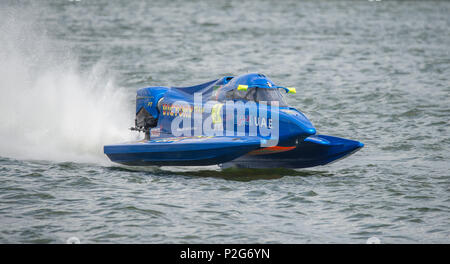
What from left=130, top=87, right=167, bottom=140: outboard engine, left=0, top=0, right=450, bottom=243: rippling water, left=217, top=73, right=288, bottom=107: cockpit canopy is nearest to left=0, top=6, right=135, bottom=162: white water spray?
left=0, top=0, right=450, bottom=243: rippling water

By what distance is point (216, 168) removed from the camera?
11.2 meters

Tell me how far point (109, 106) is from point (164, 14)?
23586 mm

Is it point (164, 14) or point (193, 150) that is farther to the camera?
point (164, 14)

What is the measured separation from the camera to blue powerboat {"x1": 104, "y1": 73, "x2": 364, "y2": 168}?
9.86 metres

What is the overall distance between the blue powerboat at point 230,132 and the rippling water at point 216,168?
11.6 inches

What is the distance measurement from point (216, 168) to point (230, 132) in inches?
41.9

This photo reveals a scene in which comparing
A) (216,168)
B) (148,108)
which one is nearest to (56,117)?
(148,108)

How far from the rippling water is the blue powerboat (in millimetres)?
294

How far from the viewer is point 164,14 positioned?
3719 cm

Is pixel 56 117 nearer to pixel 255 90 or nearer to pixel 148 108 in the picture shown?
pixel 148 108
